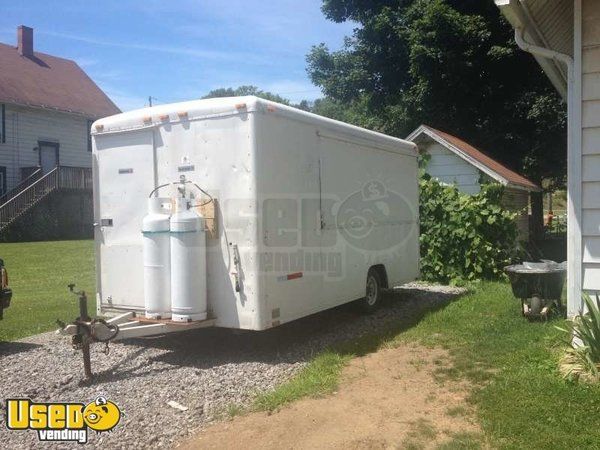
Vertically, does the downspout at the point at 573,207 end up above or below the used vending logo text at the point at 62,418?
above

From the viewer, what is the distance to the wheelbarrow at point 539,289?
802 cm

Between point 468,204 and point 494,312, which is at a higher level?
point 468,204

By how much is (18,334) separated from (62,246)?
13.1 meters

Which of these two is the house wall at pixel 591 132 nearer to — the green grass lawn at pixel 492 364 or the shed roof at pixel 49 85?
the green grass lawn at pixel 492 364

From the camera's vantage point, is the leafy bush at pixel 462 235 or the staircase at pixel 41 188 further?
the staircase at pixel 41 188

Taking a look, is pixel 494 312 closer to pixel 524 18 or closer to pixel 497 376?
pixel 497 376

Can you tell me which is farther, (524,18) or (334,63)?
(334,63)

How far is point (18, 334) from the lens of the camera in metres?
8.41

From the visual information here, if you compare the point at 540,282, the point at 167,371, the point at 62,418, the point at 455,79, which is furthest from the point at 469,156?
the point at 62,418

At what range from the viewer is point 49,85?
29.2 m

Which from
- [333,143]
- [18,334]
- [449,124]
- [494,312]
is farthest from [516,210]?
[18,334]

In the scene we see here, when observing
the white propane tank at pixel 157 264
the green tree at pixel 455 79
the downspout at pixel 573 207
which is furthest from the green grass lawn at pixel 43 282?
the green tree at pixel 455 79

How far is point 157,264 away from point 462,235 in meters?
8.37

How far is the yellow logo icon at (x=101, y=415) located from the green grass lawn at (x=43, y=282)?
3.63 m
